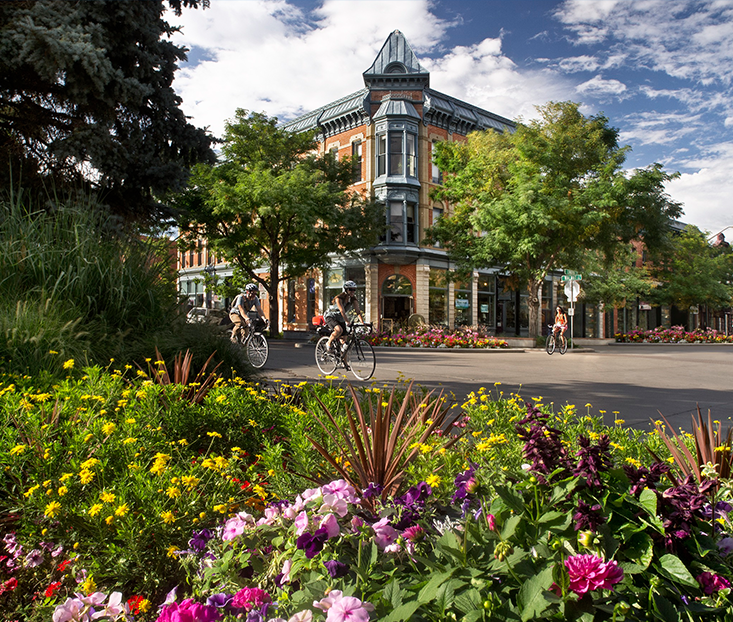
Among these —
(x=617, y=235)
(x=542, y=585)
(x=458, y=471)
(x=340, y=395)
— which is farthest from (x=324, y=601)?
(x=617, y=235)

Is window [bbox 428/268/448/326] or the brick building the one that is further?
window [bbox 428/268/448/326]

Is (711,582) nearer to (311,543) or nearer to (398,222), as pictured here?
(311,543)

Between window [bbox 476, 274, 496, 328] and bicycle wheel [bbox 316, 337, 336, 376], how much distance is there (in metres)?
27.3

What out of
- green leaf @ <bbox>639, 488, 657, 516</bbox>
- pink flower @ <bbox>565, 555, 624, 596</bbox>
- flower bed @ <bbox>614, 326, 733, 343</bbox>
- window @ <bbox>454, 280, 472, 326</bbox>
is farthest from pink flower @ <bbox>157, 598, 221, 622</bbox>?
flower bed @ <bbox>614, 326, 733, 343</bbox>

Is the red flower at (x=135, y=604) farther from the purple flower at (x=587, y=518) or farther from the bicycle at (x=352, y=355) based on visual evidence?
the bicycle at (x=352, y=355)

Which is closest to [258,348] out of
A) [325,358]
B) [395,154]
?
[325,358]

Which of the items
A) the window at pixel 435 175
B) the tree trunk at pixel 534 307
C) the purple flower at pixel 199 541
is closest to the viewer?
the purple flower at pixel 199 541

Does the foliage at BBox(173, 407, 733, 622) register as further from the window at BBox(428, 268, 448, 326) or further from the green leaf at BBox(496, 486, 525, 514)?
the window at BBox(428, 268, 448, 326)

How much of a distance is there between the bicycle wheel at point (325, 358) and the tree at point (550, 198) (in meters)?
14.5

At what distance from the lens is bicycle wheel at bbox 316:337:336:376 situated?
10859mm

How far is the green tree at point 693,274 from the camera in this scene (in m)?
45.7

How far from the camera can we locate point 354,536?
175 cm

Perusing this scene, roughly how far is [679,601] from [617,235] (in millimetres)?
27053

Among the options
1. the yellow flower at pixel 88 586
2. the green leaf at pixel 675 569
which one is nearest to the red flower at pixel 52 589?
the yellow flower at pixel 88 586
